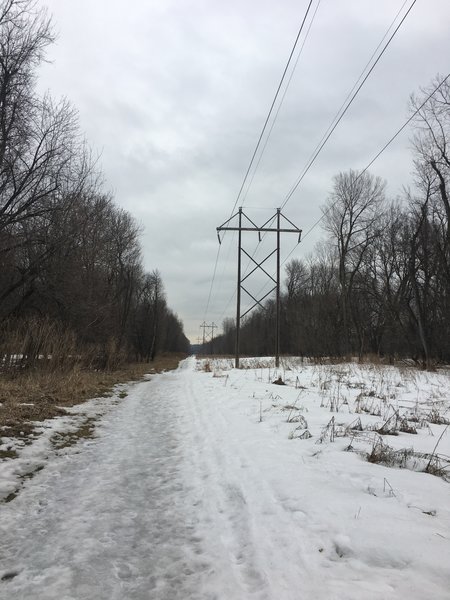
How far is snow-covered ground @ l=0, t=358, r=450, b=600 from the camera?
2566mm

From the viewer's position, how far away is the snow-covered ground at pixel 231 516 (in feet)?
8.42

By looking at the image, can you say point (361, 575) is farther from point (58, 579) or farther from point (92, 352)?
point (92, 352)

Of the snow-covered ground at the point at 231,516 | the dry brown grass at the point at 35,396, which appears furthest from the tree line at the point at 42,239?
the snow-covered ground at the point at 231,516

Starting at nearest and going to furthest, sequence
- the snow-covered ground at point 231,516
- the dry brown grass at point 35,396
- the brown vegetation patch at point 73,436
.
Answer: the snow-covered ground at point 231,516 < the brown vegetation patch at point 73,436 < the dry brown grass at point 35,396

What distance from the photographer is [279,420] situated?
7.29 metres

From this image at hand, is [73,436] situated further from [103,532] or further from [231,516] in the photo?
[231,516]

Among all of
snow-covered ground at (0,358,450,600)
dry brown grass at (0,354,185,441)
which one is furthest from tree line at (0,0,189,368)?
snow-covered ground at (0,358,450,600)

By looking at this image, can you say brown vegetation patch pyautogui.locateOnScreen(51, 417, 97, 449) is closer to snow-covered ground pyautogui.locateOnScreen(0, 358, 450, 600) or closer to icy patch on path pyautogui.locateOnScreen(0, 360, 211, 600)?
snow-covered ground pyautogui.locateOnScreen(0, 358, 450, 600)

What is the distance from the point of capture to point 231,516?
11.8ft

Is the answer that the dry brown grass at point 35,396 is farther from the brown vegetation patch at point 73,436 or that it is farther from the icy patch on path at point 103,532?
the icy patch on path at point 103,532

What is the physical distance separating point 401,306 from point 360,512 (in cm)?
3706

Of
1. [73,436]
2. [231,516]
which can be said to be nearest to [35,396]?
[73,436]

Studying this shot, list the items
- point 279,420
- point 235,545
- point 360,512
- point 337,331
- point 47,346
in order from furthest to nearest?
point 337,331 → point 47,346 → point 279,420 → point 360,512 → point 235,545

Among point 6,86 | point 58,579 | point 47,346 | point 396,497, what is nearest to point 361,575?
point 396,497
